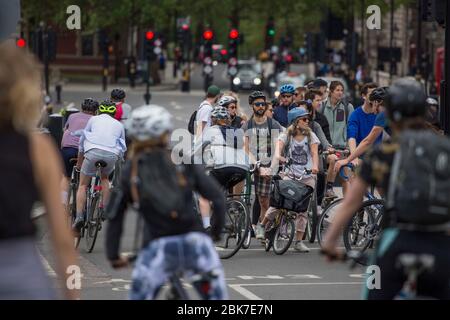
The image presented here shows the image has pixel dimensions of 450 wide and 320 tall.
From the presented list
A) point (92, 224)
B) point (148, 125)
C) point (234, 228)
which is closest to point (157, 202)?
point (148, 125)

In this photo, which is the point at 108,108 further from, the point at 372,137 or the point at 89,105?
the point at 372,137

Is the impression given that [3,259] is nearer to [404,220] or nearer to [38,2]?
[404,220]

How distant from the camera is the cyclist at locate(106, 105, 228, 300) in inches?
288

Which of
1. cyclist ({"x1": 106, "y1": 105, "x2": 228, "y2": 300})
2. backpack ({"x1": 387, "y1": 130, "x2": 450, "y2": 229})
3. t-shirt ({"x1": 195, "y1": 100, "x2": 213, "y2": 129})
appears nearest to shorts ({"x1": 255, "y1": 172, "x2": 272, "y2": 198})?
t-shirt ({"x1": 195, "y1": 100, "x2": 213, "y2": 129})

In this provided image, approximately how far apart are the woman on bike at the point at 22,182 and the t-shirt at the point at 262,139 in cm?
1008

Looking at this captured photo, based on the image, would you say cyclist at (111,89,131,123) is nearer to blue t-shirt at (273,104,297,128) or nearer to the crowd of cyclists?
blue t-shirt at (273,104,297,128)

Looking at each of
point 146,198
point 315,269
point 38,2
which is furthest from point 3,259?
point 38,2

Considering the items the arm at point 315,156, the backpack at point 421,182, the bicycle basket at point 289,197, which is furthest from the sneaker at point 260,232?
the backpack at point 421,182

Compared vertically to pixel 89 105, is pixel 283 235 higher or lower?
lower

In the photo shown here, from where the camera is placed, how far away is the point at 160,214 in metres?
7.35

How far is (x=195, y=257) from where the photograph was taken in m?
7.32

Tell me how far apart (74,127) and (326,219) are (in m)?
3.23

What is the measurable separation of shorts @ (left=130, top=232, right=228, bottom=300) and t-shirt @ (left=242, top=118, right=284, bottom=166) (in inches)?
350

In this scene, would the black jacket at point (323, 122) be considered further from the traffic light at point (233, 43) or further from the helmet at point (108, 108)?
the traffic light at point (233, 43)
